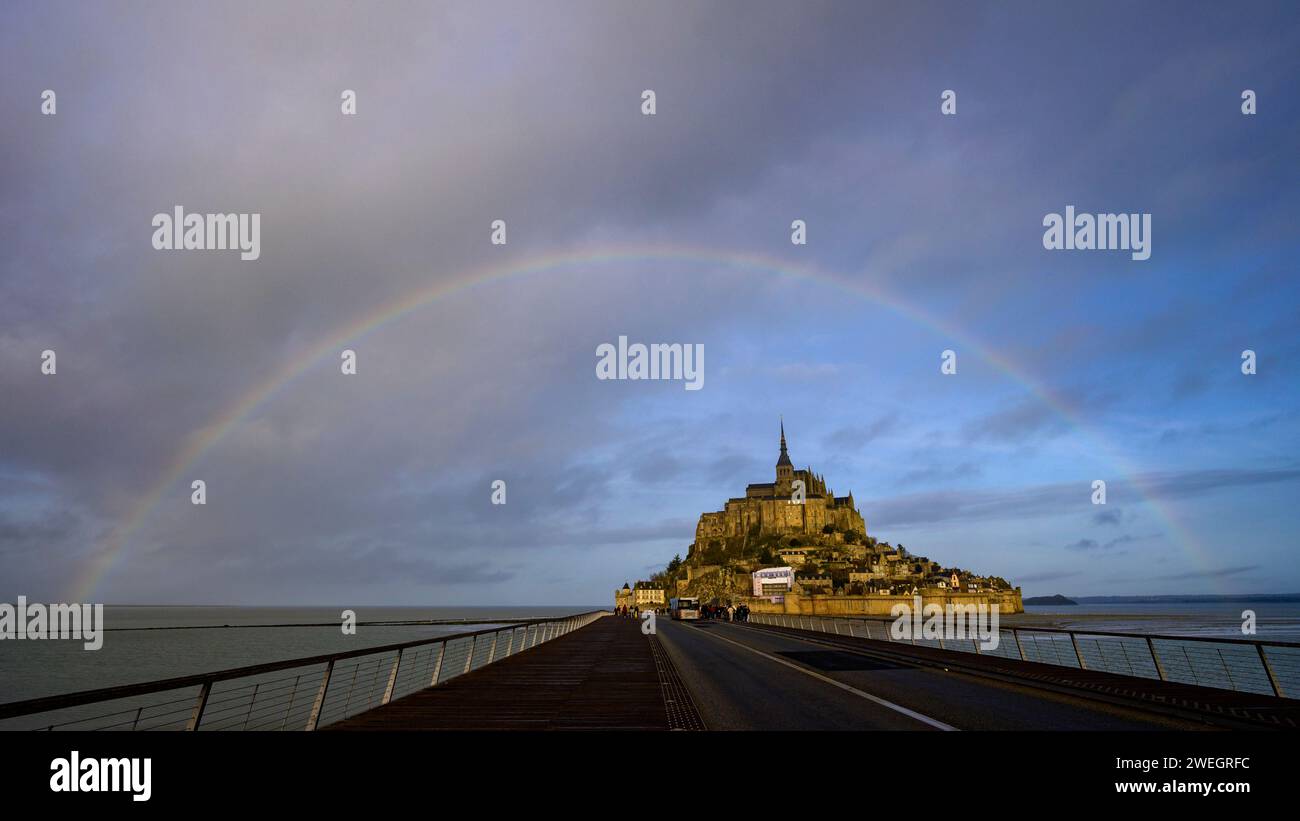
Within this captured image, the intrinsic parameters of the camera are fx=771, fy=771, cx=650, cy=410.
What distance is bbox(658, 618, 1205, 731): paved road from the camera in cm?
1160

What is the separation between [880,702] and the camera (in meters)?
14.3

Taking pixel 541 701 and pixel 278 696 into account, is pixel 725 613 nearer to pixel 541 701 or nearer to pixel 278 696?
pixel 278 696

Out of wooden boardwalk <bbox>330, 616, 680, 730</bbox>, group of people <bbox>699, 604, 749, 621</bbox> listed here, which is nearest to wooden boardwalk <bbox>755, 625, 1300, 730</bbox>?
wooden boardwalk <bbox>330, 616, 680, 730</bbox>

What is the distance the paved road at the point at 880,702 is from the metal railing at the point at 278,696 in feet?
19.5

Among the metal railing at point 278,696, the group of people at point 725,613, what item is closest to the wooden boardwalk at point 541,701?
the metal railing at point 278,696

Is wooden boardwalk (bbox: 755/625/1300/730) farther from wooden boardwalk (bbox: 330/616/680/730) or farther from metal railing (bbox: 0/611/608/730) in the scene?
metal railing (bbox: 0/611/608/730)

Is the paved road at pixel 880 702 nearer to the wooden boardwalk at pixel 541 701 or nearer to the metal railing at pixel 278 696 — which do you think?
the wooden boardwalk at pixel 541 701
